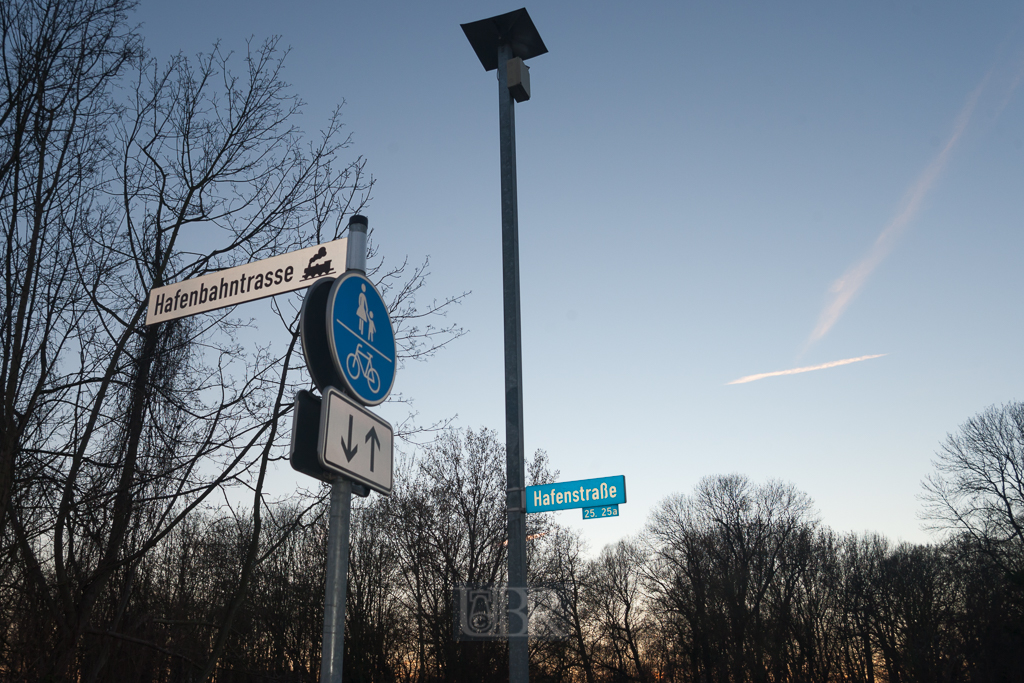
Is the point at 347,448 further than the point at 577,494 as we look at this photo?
No

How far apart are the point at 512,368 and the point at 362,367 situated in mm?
3611

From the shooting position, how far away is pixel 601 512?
6.51 metres

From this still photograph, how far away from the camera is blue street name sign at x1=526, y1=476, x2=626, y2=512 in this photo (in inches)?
251

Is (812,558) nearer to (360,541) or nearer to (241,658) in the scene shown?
(360,541)

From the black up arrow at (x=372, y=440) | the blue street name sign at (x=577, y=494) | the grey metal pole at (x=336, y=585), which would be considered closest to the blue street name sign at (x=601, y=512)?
the blue street name sign at (x=577, y=494)

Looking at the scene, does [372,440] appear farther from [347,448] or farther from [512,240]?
[512,240]

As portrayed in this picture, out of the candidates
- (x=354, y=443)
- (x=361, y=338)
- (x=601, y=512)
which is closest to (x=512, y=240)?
(x=601, y=512)

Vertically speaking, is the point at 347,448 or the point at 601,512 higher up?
the point at 601,512

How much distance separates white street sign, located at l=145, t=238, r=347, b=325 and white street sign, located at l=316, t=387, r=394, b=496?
0.69 m

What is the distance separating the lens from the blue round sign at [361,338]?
264 cm

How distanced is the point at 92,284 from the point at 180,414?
4.13ft

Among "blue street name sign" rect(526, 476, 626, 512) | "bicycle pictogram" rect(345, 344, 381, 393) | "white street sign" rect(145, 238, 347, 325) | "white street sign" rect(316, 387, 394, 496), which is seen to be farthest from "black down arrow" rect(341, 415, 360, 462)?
"blue street name sign" rect(526, 476, 626, 512)

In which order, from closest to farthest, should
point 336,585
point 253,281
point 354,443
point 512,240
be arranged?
point 336,585, point 354,443, point 253,281, point 512,240

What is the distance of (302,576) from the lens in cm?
2767
